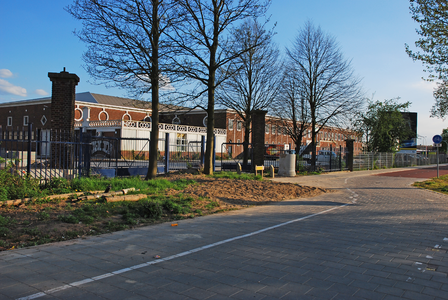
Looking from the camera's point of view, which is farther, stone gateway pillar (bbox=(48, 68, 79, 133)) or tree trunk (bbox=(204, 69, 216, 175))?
tree trunk (bbox=(204, 69, 216, 175))


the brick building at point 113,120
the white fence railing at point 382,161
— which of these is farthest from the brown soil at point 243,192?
the brick building at point 113,120

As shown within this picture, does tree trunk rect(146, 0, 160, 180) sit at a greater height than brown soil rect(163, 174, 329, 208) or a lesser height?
greater

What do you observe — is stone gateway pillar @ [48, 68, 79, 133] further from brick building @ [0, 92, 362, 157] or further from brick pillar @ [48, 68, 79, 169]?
brick building @ [0, 92, 362, 157]

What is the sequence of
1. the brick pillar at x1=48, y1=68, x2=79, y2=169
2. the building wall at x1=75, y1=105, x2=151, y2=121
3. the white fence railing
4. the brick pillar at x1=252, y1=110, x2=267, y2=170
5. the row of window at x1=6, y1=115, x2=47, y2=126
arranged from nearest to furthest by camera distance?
the brick pillar at x1=48, y1=68, x2=79, y2=169, the brick pillar at x1=252, y1=110, x2=267, y2=170, the white fence railing, the building wall at x1=75, y1=105, x2=151, y2=121, the row of window at x1=6, y1=115, x2=47, y2=126

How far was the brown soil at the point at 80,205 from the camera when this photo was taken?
6.20 metres

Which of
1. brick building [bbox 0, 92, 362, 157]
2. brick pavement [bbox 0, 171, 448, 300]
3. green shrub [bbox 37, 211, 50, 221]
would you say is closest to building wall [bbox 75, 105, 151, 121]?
brick building [bbox 0, 92, 362, 157]

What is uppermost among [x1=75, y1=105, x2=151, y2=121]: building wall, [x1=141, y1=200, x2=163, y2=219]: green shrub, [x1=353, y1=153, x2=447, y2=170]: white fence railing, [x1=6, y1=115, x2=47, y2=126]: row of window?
[x1=75, y1=105, x2=151, y2=121]: building wall

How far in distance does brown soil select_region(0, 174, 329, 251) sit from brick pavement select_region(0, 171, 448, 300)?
510 millimetres

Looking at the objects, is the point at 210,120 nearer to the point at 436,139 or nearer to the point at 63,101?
the point at 63,101

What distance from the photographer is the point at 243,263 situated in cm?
508

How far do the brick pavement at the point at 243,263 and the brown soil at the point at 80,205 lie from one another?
20.1 inches

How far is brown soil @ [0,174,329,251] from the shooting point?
6203 millimetres

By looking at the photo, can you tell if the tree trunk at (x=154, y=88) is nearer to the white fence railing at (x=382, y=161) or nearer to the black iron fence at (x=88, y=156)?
the black iron fence at (x=88, y=156)

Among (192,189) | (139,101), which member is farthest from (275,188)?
(139,101)
